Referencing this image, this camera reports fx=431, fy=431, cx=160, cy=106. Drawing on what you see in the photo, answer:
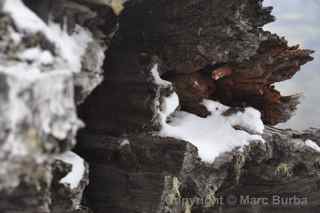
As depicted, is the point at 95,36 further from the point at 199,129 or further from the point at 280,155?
the point at 280,155

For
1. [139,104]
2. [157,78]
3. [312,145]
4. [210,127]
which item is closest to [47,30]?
[139,104]

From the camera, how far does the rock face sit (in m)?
5.29

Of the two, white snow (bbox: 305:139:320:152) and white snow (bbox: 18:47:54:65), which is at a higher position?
white snow (bbox: 305:139:320:152)

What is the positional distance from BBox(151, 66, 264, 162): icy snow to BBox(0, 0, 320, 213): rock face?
0.32ft

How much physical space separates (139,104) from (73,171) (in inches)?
84.4

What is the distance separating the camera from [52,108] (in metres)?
5.23

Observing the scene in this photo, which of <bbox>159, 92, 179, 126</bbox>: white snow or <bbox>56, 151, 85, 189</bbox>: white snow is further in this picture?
<bbox>159, 92, 179, 126</bbox>: white snow

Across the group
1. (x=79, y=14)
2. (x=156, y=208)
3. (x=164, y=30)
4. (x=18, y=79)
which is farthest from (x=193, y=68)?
(x=18, y=79)

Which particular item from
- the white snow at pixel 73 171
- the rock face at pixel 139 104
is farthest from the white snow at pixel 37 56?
the white snow at pixel 73 171

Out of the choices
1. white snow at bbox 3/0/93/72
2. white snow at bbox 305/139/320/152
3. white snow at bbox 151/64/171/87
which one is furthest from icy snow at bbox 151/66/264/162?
white snow at bbox 3/0/93/72

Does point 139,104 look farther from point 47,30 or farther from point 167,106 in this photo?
point 47,30

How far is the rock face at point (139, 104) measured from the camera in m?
5.29

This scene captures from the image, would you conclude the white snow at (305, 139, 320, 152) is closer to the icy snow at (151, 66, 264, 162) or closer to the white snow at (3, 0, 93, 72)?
the icy snow at (151, 66, 264, 162)

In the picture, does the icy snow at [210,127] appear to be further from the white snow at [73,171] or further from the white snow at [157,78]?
the white snow at [73,171]
